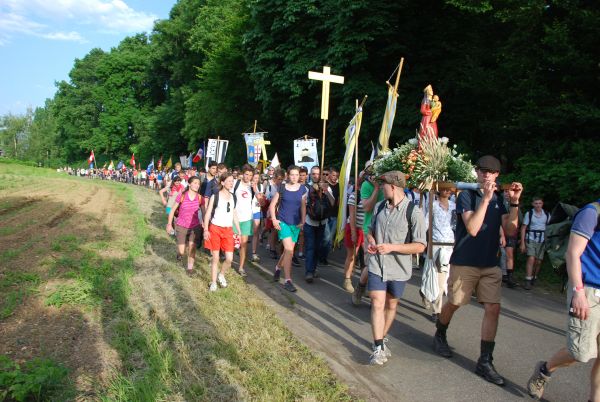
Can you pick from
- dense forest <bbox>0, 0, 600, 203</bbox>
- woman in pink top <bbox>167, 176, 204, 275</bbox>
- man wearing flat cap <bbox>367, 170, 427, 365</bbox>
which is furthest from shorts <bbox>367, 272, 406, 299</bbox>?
dense forest <bbox>0, 0, 600, 203</bbox>

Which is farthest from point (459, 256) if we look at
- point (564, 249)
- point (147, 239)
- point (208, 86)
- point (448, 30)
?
point (208, 86)

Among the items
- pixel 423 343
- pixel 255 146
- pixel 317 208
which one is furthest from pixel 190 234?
pixel 255 146

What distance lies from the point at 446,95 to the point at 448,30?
248 centimetres

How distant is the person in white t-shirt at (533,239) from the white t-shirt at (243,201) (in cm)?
522

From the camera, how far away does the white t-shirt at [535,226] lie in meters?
8.95

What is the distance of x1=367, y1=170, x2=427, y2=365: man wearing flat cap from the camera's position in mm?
4621

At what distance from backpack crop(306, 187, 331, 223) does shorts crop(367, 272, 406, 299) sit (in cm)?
392

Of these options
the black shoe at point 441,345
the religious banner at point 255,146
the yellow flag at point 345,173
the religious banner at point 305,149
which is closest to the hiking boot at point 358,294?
the yellow flag at point 345,173

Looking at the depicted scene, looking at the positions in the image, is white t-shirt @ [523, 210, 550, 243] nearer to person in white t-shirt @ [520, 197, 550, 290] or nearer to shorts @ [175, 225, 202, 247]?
person in white t-shirt @ [520, 197, 550, 290]

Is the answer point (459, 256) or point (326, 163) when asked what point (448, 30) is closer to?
point (326, 163)

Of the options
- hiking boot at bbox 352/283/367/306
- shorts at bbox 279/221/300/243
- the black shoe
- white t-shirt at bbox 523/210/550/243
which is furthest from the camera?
white t-shirt at bbox 523/210/550/243

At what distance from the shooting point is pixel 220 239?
24.1 ft

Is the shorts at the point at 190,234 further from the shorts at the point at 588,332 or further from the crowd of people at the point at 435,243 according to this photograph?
the shorts at the point at 588,332

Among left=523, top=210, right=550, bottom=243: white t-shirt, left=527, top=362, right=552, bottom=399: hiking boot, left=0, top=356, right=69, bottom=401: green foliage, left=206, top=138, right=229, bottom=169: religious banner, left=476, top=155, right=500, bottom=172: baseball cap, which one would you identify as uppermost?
left=206, top=138, right=229, bottom=169: religious banner
